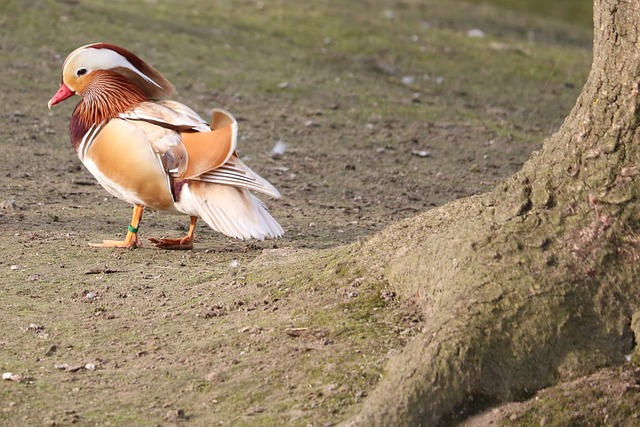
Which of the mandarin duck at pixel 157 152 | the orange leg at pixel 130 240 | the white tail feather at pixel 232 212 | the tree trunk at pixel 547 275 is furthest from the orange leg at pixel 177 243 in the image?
the tree trunk at pixel 547 275

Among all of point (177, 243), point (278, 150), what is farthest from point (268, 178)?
point (177, 243)

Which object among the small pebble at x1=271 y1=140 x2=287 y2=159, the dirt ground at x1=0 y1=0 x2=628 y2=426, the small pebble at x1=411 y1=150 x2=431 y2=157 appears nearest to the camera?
the dirt ground at x1=0 y1=0 x2=628 y2=426

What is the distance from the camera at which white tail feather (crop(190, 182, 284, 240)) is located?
5219 millimetres

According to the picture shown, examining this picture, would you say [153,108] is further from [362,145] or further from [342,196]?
[362,145]

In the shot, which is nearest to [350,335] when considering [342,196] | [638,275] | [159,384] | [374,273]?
[374,273]

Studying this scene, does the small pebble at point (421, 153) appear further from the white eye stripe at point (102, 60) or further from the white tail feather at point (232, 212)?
the white tail feather at point (232, 212)

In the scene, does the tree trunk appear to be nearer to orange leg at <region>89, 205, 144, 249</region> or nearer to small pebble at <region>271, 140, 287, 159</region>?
orange leg at <region>89, 205, 144, 249</region>

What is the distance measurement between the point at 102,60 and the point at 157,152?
0.77 metres

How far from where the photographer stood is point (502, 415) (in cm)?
341

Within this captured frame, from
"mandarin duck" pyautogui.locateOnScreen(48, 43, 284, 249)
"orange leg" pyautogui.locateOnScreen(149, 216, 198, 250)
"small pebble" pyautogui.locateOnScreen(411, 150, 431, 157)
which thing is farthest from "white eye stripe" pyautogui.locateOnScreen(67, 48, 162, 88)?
"small pebble" pyautogui.locateOnScreen(411, 150, 431, 157)

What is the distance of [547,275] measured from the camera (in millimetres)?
3586

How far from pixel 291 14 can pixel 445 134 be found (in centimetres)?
428

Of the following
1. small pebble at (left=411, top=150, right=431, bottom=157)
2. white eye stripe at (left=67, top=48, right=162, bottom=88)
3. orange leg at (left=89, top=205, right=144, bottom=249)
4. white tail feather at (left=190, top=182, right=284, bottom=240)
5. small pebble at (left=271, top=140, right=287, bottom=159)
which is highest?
white eye stripe at (left=67, top=48, right=162, bottom=88)

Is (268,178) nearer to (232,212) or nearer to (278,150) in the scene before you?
(278,150)
